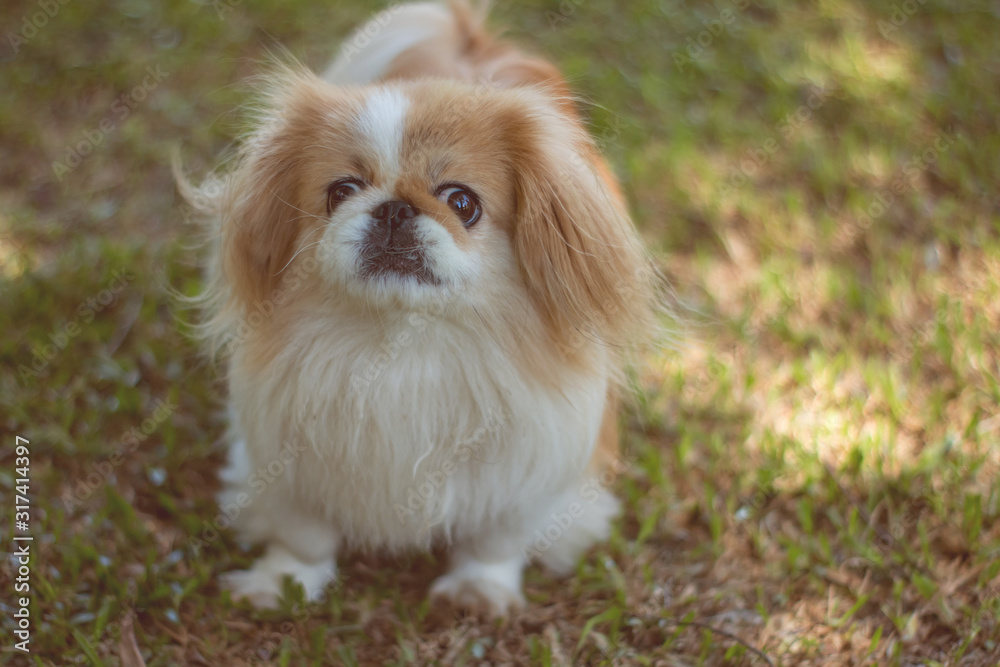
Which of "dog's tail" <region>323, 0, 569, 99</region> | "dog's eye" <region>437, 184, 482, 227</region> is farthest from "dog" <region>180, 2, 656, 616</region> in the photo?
"dog's tail" <region>323, 0, 569, 99</region>

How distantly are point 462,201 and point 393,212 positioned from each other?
0.18 m

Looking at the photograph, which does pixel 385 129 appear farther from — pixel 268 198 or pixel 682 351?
pixel 682 351

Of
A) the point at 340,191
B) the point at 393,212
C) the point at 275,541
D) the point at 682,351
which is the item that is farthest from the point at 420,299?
the point at 682,351

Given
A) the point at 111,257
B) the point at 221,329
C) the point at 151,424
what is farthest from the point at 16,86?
the point at 221,329

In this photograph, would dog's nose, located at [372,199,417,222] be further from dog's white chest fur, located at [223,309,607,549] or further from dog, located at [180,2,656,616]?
dog's white chest fur, located at [223,309,607,549]

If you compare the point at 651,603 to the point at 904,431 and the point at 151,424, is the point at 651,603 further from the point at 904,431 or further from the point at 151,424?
the point at 151,424

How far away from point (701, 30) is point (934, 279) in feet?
6.07

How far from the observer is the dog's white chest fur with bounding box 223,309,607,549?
2.03 meters

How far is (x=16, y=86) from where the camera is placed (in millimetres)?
4070

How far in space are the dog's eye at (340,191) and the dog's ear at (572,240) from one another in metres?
0.38

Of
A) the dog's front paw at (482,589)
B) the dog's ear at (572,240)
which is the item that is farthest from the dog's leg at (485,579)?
the dog's ear at (572,240)

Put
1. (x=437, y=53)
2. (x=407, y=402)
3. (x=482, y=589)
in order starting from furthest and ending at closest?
(x=437, y=53) < (x=482, y=589) < (x=407, y=402)

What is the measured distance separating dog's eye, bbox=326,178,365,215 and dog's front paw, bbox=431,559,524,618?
116 cm

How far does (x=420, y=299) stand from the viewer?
1.89m
